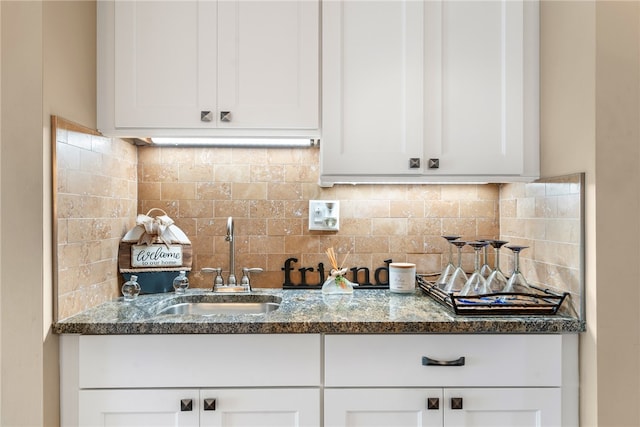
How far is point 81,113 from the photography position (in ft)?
5.01

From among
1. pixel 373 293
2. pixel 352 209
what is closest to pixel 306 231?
pixel 352 209

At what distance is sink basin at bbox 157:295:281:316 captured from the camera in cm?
185

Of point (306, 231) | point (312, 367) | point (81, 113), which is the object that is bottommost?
point (312, 367)

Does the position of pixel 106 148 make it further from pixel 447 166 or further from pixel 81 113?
pixel 447 166

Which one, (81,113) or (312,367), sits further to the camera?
(81,113)

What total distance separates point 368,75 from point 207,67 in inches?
25.0

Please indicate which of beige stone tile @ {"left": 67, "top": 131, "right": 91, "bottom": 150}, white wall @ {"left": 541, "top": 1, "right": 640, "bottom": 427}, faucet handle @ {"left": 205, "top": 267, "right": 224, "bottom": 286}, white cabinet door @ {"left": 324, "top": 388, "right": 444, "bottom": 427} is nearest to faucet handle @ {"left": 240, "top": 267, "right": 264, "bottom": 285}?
faucet handle @ {"left": 205, "top": 267, "right": 224, "bottom": 286}

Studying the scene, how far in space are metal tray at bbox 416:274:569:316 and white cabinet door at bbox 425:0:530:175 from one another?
491 mm

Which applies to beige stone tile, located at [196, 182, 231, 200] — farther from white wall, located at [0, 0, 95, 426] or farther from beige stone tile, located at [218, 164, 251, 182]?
white wall, located at [0, 0, 95, 426]

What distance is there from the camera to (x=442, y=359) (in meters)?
1.40

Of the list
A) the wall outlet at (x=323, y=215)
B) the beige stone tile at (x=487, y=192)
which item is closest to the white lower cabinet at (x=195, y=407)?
the wall outlet at (x=323, y=215)
